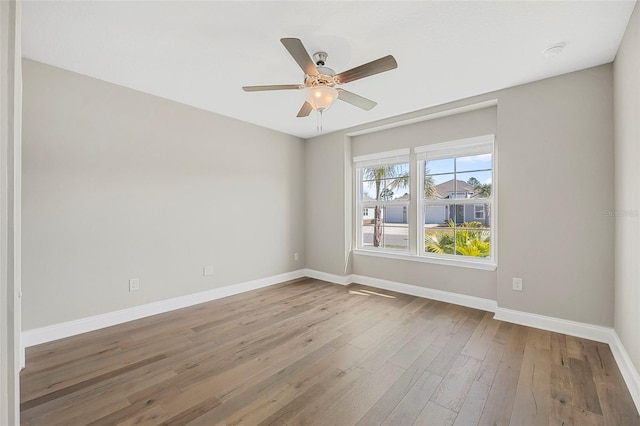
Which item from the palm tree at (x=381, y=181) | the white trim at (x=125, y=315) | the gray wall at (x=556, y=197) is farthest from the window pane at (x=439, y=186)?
the white trim at (x=125, y=315)

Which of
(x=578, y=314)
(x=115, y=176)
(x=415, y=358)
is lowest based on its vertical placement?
(x=415, y=358)

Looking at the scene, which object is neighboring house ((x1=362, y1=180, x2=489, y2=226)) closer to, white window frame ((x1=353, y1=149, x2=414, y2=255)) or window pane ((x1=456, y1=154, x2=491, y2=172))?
window pane ((x1=456, y1=154, x2=491, y2=172))

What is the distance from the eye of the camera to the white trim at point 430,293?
135 inches

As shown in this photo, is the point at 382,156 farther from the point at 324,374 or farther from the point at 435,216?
the point at 324,374

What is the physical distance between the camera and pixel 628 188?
2.12 meters

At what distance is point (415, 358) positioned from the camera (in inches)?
92.5

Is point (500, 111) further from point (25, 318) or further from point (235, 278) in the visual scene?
point (25, 318)

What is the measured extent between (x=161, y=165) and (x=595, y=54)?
457 centimetres

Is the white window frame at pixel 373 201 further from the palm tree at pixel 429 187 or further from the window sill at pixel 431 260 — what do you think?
the palm tree at pixel 429 187

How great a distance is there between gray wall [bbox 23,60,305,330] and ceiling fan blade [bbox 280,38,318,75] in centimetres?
225

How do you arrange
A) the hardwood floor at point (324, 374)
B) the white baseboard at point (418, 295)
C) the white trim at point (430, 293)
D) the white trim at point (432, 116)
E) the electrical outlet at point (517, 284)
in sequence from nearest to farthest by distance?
the hardwood floor at point (324, 374) < the white baseboard at point (418, 295) < the electrical outlet at point (517, 284) < the white trim at point (432, 116) < the white trim at point (430, 293)

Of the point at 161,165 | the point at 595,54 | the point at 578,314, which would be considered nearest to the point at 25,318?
the point at 161,165

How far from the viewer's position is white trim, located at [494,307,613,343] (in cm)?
259

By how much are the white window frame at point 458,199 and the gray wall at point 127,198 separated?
2.45 m
